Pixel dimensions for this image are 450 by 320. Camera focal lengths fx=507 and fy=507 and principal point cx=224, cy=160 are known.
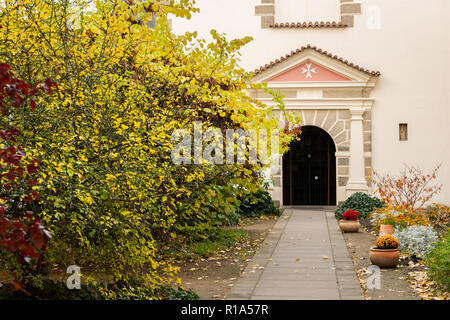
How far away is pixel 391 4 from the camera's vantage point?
52.3ft

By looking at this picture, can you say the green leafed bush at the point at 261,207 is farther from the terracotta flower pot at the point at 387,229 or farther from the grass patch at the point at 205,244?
the terracotta flower pot at the point at 387,229

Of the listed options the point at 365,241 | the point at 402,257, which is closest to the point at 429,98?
the point at 365,241

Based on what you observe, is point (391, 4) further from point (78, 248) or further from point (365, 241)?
point (78, 248)

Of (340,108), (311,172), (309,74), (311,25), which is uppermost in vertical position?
(311,25)

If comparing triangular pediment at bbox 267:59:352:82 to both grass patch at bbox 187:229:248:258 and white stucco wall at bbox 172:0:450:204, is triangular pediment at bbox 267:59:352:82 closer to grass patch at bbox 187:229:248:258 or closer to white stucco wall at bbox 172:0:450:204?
white stucco wall at bbox 172:0:450:204

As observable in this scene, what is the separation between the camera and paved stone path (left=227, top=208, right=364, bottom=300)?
241 inches

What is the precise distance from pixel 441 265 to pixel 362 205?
7.79 metres

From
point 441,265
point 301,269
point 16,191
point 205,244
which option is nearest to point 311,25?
point 205,244

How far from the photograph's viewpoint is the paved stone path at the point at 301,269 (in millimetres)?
6131

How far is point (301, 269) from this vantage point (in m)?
7.56

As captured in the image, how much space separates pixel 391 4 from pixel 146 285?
13.5m

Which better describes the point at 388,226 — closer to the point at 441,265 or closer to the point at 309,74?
the point at 441,265

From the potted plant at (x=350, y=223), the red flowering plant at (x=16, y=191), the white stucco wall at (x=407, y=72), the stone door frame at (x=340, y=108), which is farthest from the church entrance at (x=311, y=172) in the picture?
the red flowering plant at (x=16, y=191)

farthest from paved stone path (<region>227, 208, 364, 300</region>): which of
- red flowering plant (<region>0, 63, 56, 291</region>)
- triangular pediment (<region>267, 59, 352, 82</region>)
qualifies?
triangular pediment (<region>267, 59, 352, 82</region>)
